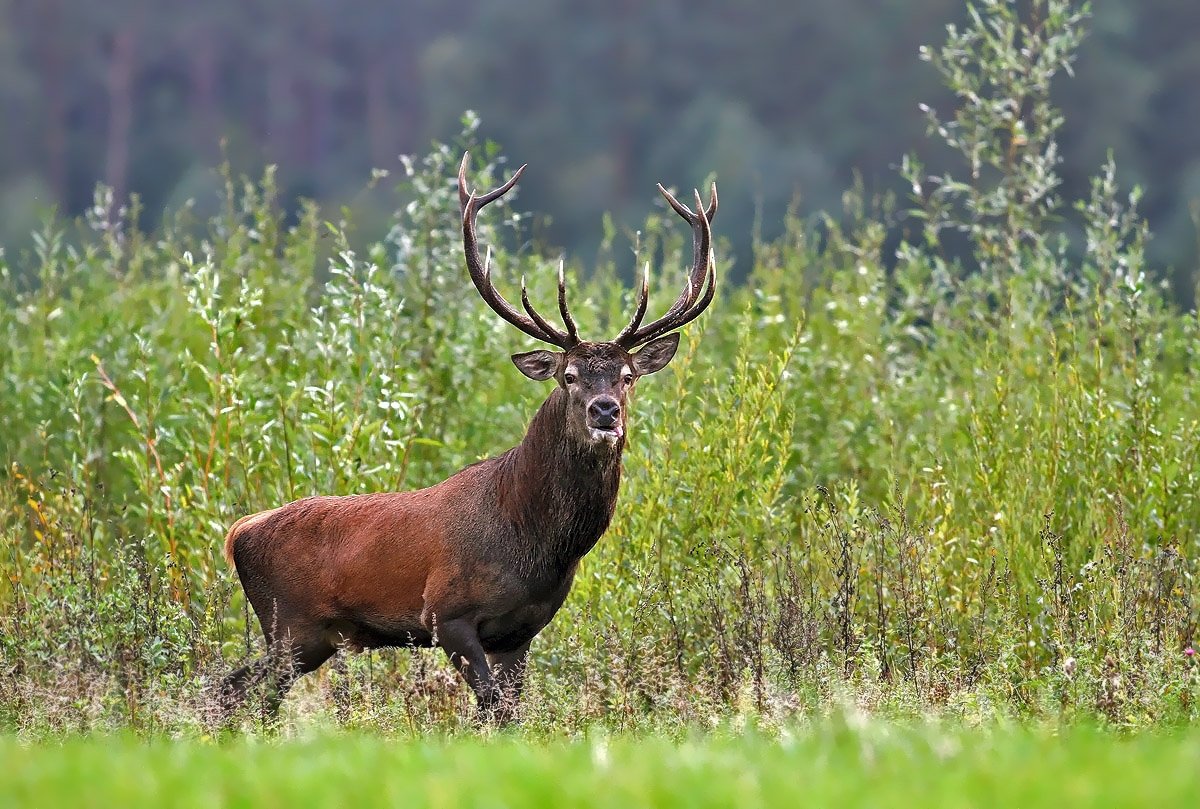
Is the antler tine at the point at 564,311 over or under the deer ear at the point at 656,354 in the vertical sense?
over

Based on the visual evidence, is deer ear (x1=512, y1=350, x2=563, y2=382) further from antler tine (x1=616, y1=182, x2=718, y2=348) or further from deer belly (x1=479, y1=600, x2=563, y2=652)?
deer belly (x1=479, y1=600, x2=563, y2=652)

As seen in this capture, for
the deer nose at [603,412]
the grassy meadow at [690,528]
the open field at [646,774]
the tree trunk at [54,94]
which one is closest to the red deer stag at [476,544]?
the deer nose at [603,412]

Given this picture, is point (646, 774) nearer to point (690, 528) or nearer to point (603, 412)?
point (603, 412)

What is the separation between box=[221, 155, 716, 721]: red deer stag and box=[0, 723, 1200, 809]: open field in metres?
2.31

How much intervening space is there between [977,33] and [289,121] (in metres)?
17.1

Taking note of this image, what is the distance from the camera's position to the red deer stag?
25.5 feet

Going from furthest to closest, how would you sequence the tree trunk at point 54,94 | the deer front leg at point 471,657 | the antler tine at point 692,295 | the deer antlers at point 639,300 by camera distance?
the tree trunk at point 54,94, the antler tine at point 692,295, the deer antlers at point 639,300, the deer front leg at point 471,657

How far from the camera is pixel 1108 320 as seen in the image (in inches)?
482

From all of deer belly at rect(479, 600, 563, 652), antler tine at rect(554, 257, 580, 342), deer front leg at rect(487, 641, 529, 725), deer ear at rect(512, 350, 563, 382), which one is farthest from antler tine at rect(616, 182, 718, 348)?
deer front leg at rect(487, 641, 529, 725)

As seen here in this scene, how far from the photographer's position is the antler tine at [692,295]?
27.0ft

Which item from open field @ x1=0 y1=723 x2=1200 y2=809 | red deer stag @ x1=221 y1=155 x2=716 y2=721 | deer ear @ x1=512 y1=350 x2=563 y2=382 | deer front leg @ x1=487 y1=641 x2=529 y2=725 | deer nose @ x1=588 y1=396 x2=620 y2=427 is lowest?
open field @ x1=0 y1=723 x2=1200 y2=809

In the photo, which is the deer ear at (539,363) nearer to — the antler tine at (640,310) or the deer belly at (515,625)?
the antler tine at (640,310)

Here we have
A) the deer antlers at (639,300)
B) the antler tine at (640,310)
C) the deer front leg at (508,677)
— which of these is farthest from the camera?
the deer antlers at (639,300)

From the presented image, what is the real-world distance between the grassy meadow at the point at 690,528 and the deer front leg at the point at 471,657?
0.44 feet
